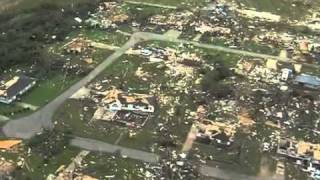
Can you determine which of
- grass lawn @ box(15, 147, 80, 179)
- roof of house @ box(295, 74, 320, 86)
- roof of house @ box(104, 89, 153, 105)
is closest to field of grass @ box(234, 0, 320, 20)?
roof of house @ box(295, 74, 320, 86)

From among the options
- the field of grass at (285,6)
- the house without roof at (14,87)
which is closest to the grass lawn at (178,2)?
the field of grass at (285,6)

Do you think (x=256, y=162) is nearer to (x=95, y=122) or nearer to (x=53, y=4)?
(x=95, y=122)

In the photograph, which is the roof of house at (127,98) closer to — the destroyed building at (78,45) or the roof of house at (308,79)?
the destroyed building at (78,45)

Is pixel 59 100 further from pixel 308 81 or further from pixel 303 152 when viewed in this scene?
pixel 308 81

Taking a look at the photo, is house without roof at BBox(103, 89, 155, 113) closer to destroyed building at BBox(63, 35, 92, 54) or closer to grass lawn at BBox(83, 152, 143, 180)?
grass lawn at BBox(83, 152, 143, 180)

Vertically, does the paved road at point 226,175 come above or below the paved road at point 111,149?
below
